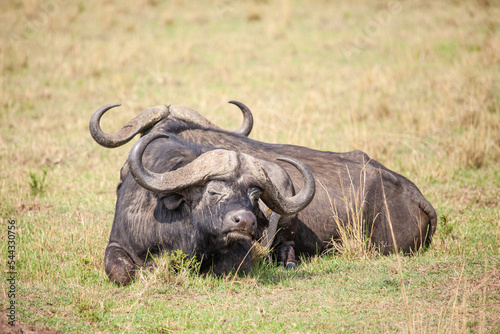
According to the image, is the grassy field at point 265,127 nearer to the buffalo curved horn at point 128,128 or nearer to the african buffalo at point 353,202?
the african buffalo at point 353,202

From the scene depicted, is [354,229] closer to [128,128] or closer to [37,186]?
[128,128]

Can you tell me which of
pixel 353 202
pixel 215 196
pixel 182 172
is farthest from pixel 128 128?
pixel 353 202

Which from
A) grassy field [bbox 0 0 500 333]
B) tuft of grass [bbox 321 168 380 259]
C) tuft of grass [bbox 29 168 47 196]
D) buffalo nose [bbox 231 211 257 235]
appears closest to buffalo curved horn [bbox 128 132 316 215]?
Result: buffalo nose [bbox 231 211 257 235]

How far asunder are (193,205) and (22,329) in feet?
4.94

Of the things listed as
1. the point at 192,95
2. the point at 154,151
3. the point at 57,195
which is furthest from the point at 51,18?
the point at 154,151

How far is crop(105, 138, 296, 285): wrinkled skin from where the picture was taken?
4.28 metres

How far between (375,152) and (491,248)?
3.15 m

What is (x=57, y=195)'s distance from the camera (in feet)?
23.2

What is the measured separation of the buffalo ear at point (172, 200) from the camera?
4559 millimetres

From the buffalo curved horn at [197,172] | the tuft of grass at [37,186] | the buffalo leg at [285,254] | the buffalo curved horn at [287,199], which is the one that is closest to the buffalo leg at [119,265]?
the buffalo curved horn at [197,172]

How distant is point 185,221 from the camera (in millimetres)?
4617

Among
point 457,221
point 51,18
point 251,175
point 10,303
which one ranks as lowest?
point 457,221

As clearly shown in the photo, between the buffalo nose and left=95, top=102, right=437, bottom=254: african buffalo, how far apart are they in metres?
1.56

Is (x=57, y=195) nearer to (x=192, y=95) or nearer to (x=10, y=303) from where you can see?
(x=10, y=303)
